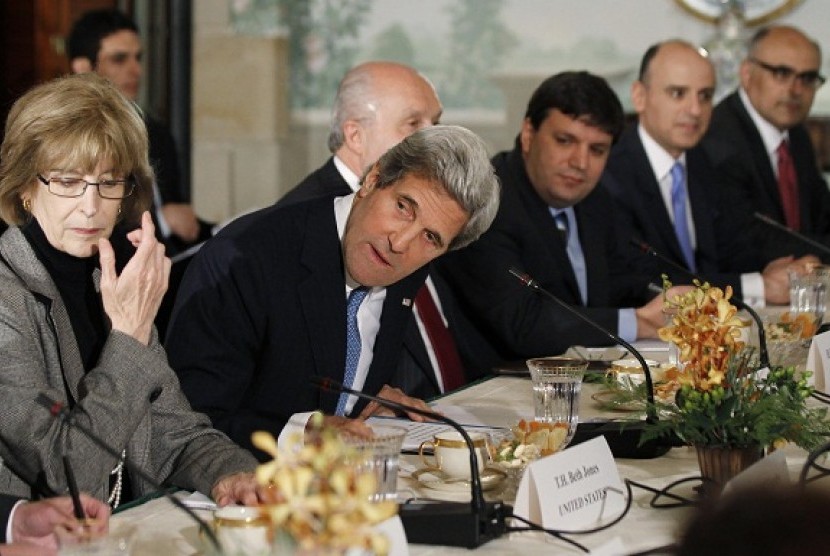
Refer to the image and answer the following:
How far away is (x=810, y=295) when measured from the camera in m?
3.53

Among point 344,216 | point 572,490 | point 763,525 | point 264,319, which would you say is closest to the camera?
point 763,525

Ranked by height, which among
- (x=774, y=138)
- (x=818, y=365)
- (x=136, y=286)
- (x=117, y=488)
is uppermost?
(x=774, y=138)

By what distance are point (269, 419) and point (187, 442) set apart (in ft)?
1.11

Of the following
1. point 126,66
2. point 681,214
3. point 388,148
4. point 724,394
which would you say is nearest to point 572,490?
point 724,394

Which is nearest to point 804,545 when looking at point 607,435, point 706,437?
point 706,437

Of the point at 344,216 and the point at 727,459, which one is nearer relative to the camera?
the point at 727,459

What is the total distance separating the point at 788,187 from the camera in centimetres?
595

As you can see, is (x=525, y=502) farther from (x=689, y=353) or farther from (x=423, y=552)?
(x=689, y=353)

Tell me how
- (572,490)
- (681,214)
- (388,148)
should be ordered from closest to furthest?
(572,490)
(388,148)
(681,214)

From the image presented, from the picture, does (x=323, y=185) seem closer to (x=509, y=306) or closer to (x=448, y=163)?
(x=509, y=306)

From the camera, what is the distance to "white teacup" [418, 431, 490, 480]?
2137 mm

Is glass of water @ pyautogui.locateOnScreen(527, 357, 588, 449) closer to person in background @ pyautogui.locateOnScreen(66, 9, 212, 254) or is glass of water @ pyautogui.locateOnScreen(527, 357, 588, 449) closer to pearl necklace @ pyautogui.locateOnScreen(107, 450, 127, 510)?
pearl necklace @ pyautogui.locateOnScreen(107, 450, 127, 510)

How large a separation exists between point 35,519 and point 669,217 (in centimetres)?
345

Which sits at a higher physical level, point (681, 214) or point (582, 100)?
point (582, 100)
